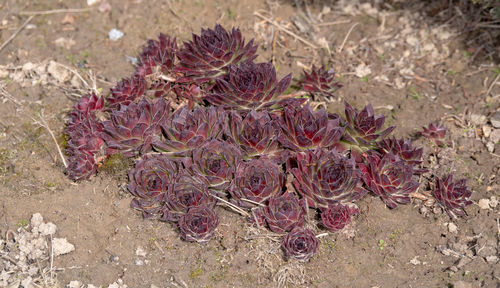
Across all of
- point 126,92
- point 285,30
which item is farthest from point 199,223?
point 285,30

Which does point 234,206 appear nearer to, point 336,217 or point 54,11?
point 336,217

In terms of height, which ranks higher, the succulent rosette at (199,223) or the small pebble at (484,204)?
the succulent rosette at (199,223)

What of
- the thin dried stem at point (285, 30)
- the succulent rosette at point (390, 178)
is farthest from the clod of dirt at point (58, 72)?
the succulent rosette at point (390, 178)

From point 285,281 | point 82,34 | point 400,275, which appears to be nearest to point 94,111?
point 82,34

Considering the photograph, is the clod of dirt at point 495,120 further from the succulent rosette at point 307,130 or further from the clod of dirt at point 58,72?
the clod of dirt at point 58,72

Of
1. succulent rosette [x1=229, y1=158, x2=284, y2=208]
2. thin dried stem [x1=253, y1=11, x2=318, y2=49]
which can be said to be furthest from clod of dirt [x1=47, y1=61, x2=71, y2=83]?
succulent rosette [x1=229, y1=158, x2=284, y2=208]

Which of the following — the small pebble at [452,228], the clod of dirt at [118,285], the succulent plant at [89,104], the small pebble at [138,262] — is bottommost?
the clod of dirt at [118,285]
